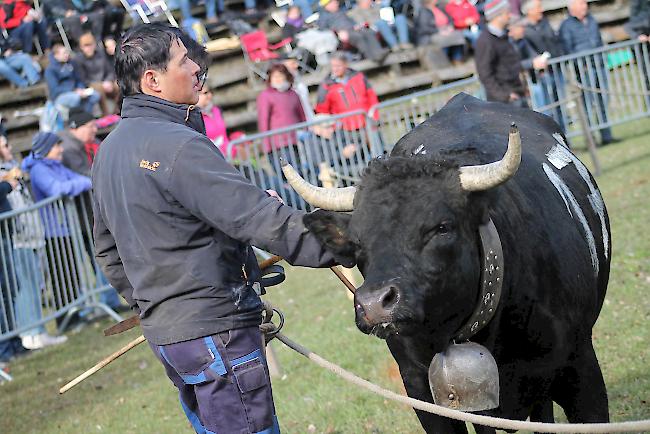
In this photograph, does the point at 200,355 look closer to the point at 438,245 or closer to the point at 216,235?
the point at 216,235

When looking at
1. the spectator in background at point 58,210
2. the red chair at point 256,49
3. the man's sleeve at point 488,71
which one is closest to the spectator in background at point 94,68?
the red chair at point 256,49

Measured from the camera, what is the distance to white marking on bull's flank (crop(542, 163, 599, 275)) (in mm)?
4969

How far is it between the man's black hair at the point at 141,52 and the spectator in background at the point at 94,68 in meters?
12.2

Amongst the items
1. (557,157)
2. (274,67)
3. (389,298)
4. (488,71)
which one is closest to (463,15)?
(488,71)

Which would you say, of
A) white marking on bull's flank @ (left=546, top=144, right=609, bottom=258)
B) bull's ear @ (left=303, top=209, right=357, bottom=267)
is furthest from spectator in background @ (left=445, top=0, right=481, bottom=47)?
bull's ear @ (left=303, top=209, right=357, bottom=267)

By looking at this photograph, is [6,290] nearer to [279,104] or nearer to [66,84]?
[279,104]

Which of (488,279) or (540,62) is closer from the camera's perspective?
(488,279)

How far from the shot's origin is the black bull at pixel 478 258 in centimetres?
356

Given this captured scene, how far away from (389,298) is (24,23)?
50.5 feet

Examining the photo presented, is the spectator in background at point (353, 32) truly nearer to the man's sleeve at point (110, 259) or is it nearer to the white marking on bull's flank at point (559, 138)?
the white marking on bull's flank at point (559, 138)

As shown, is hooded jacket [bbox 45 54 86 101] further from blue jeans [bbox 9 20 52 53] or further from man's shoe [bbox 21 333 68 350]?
man's shoe [bbox 21 333 68 350]

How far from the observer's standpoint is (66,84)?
15.5 m

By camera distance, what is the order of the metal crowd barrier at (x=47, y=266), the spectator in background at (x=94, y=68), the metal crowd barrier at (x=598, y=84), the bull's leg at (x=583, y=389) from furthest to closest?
1. the spectator in background at (x=94, y=68)
2. the metal crowd barrier at (x=598, y=84)
3. the metal crowd barrier at (x=47, y=266)
4. the bull's leg at (x=583, y=389)

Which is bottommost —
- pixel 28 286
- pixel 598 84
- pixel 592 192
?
pixel 598 84
